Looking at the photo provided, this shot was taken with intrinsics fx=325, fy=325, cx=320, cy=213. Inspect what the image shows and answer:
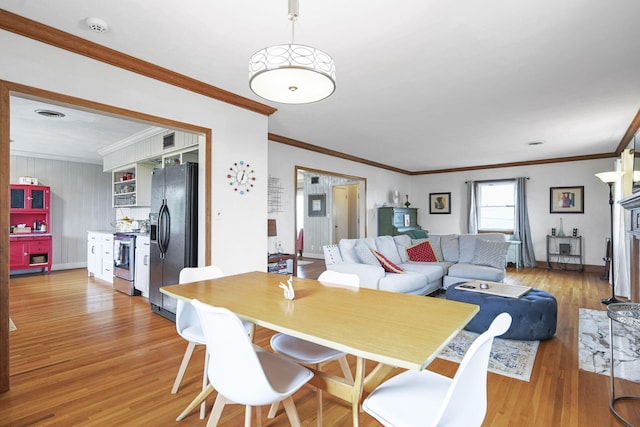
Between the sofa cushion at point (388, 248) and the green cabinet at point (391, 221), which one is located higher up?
the green cabinet at point (391, 221)

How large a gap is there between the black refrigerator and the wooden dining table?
1.57 m

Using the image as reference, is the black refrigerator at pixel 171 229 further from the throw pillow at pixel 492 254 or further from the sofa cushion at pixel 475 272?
the throw pillow at pixel 492 254

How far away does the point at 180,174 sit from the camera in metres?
3.61

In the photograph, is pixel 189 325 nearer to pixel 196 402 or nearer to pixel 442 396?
pixel 196 402

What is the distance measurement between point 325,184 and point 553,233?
558cm

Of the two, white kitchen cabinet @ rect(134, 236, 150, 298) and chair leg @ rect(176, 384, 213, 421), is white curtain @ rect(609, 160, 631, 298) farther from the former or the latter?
white kitchen cabinet @ rect(134, 236, 150, 298)

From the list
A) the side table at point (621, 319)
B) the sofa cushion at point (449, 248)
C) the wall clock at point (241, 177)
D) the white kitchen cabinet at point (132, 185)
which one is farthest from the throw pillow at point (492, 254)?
the white kitchen cabinet at point (132, 185)

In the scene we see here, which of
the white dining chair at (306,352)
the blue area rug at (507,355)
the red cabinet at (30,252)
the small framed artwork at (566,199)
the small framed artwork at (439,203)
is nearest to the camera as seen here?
the white dining chair at (306,352)

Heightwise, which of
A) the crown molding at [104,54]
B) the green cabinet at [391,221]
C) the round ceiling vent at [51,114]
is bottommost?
the green cabinet at [391,221]

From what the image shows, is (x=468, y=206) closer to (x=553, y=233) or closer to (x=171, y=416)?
(x=553, y=233)

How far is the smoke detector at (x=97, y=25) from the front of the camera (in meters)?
2.24

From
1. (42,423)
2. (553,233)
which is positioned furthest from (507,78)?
(553,233)

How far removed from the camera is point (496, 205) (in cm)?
831

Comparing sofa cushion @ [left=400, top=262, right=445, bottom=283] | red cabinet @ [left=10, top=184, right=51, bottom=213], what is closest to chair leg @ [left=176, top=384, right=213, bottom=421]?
sofa cushion @ [left=400, top=262, right=445, bottom=283]
